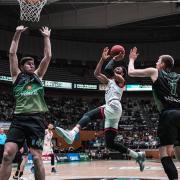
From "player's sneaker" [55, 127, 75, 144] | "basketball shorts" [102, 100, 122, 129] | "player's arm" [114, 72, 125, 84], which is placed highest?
"player's arm" [114, 72, 125, 84]

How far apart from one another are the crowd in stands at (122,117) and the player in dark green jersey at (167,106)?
24.0 meters

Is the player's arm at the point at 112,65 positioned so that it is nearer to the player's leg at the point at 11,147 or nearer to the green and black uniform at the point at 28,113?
the green and black uniform at the point at 28,113

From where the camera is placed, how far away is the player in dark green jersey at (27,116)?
5.28 meters

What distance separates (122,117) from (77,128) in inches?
1147

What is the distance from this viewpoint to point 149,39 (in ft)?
123

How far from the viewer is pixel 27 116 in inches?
215

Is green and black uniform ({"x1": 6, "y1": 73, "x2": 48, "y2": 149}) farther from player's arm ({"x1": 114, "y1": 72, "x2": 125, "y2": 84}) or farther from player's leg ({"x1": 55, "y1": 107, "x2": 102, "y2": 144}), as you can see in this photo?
player's arm ({"x1": 114, "y1": 72, "x2": 125, "y2": 84})

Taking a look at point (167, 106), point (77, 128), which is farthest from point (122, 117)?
point (167, 106)

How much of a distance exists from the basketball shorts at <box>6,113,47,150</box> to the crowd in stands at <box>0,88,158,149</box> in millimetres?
24493

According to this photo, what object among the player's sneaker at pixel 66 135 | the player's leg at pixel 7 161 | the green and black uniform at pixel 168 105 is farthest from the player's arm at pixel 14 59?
the green and black uniform at pixel 168 105

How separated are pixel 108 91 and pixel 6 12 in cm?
2521

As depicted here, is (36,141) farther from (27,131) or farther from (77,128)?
(77,128)

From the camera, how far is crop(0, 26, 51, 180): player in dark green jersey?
5.28 m

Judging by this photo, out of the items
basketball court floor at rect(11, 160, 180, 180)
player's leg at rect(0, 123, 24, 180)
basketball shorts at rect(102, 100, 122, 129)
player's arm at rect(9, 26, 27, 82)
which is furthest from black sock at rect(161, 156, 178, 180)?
Result: basketball court floor at rect(11, 160, 180, 180)
